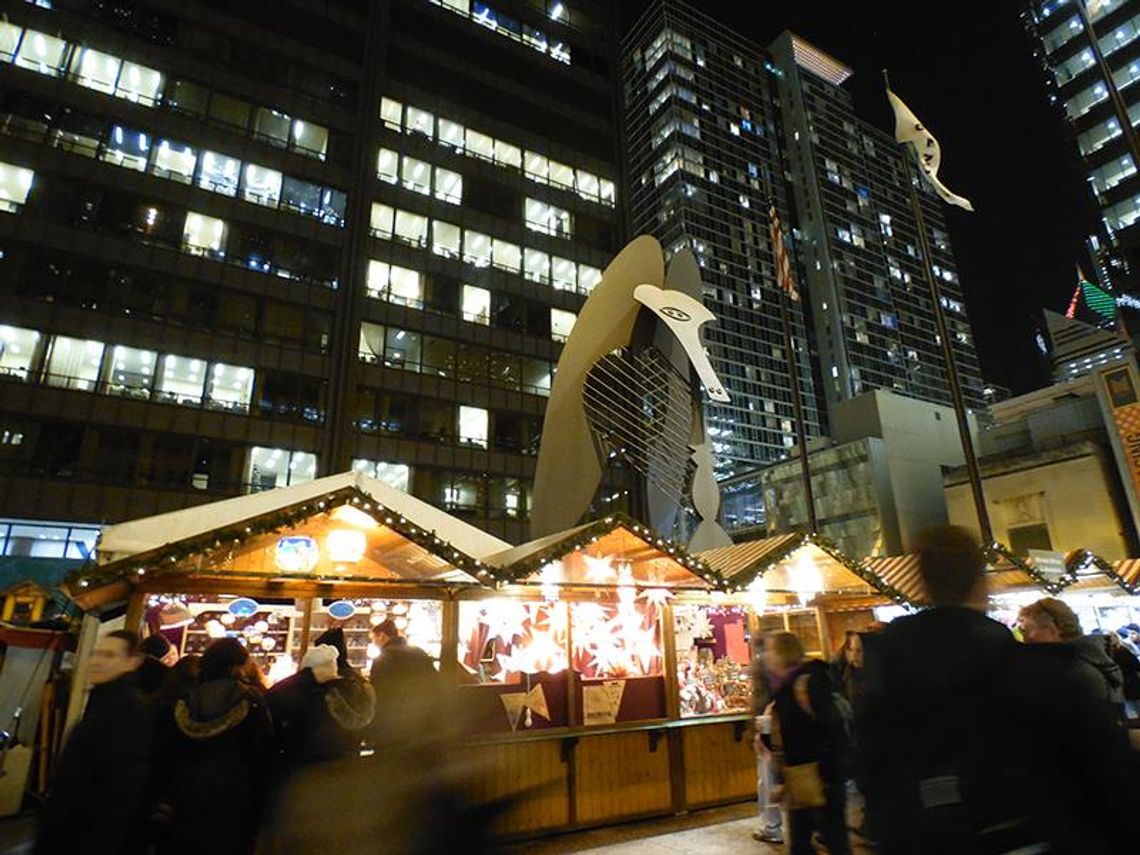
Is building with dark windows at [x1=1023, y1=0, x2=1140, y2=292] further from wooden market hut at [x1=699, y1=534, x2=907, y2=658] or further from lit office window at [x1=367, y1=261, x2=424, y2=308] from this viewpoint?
wooden market hut at [x1=699, y1=534, x2=907, y2=658]

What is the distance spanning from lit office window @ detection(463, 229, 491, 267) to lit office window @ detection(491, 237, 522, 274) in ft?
1.23

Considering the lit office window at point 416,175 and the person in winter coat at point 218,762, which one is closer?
the person in winter coat at point 218,762

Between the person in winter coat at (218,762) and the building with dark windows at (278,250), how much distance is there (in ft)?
82.9

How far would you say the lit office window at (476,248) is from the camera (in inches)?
1404

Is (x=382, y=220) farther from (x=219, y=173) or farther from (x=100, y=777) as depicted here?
(x=100, y=777)

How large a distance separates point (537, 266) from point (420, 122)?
1024 cm

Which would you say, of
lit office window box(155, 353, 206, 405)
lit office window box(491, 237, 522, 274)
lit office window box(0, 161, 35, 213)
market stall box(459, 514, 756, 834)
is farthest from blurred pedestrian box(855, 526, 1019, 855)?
lit office window box(491, 237, 522, 274)

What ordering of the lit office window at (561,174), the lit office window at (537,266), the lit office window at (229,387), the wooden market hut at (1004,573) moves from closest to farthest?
1. the wooden market hut at (1004,573)
2. the lit office window at (229,387)
3. the lit office window at (537,266)
4. the lit office window at (561,174)

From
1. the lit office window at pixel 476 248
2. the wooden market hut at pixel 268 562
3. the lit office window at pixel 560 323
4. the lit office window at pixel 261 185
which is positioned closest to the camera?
the wooden market hut at pixel 268 562

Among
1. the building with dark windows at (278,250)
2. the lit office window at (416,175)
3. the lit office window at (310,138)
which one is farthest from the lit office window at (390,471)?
the lit office window at (310,138)

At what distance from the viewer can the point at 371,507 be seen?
25.5ft

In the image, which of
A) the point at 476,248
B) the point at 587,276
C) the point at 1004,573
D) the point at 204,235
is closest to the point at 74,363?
the point at 204,235

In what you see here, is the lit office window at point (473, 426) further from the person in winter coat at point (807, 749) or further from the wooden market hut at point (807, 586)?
the person in winter coat at point (807, 749)

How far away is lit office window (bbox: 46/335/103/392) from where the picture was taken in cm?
2455
